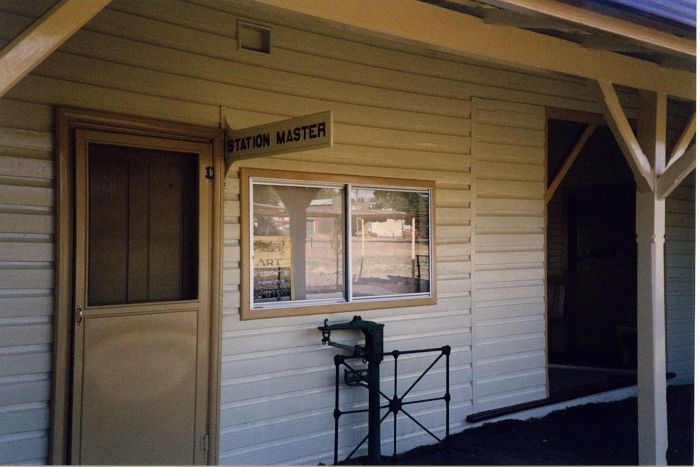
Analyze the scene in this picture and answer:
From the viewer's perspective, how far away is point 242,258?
5.33 meters

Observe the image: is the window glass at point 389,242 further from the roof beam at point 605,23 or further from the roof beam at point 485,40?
the roof beam at point 605,23

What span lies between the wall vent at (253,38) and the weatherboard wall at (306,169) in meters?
0.06

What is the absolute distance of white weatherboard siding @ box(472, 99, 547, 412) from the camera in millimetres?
6992

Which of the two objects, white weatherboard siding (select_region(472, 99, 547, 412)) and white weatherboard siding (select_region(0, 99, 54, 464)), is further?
white weatherboard siding (select_region(472, 99, 547, 412))

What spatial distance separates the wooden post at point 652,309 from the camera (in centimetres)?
539

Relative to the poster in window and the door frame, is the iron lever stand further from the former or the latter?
the door frame

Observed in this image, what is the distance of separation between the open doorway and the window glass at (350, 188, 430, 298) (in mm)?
3804

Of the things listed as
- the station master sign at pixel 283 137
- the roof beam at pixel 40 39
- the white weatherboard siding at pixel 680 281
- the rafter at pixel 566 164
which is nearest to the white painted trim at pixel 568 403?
the white weatherboard siding at pixel 680 281

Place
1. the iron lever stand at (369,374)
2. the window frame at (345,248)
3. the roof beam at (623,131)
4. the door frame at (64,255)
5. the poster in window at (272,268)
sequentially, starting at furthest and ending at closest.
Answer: the iron lever stand at (369,374), the poster in window at (272,268), the window frame at (345,248), the roof beam at (623,131), the door frame at (64,255)

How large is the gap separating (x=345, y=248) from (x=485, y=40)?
7.34ft

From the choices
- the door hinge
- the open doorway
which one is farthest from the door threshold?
the door hinge

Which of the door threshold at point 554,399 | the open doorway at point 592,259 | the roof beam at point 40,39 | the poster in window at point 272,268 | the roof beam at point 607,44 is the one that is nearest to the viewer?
the roof beam at point 40,39

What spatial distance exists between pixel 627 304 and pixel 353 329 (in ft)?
19.3

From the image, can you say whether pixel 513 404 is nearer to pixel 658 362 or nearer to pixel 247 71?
pixel 658 362
